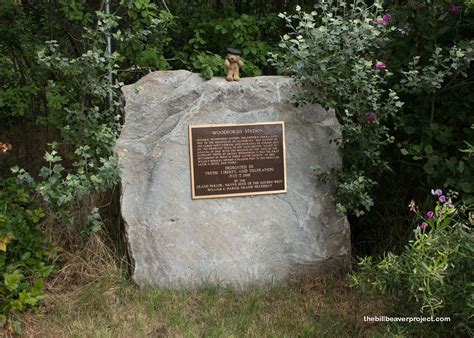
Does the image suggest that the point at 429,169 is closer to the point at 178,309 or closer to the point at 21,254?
the point at 178,309

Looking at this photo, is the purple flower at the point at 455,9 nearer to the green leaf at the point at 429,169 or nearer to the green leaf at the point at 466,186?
the green leaf at the point at 429,169

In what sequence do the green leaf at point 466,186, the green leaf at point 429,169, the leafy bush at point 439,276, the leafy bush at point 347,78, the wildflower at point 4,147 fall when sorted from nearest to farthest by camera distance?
the leafy bush at point 439,276 < the green leaf at point 466,186 < the leafy bush at point 347,78 < the green leaf at point 429,169 < the wildflower at point 4,147

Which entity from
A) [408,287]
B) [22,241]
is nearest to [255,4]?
[22,241]

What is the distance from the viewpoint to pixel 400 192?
4879mm

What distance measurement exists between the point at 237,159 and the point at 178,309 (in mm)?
1215

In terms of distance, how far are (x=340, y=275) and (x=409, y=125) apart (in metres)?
1.38

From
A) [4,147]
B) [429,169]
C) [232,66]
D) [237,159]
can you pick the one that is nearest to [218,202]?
[237,159]

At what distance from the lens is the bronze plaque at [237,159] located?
4.07 metres

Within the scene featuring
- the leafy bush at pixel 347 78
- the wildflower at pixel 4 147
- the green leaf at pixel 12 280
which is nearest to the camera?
the green leaf at pixel 12 280

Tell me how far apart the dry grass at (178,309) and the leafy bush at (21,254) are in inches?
5.9

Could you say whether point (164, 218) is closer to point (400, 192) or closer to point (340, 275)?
point (340, 275)

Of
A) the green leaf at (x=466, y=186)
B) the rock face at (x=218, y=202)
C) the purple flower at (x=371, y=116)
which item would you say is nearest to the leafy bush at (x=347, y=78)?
the purple flower at (x=371, y=116)

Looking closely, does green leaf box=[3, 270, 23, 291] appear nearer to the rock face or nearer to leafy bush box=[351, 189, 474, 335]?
the rock face

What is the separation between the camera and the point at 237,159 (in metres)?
4.17
